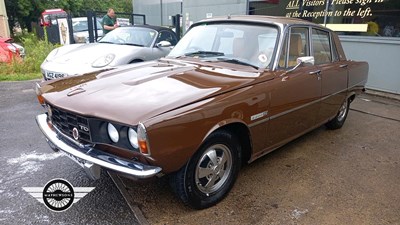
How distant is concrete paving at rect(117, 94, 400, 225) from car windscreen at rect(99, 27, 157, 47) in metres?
4.04

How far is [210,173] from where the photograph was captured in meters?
2.96

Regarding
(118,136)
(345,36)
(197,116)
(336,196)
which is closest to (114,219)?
(118,136)

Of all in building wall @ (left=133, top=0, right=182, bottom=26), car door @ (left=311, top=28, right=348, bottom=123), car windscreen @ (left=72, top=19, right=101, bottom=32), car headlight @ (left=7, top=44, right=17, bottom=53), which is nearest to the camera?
car door @ (left=311, top=28, right=348, bottom=123)

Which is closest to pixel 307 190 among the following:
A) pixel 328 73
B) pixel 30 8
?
pixel 328 73

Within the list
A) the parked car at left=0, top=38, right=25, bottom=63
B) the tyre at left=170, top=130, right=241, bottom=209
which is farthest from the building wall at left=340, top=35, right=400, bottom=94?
the parked car at left=0, top=38, right=25, bottom=63

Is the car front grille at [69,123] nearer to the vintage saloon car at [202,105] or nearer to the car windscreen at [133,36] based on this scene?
the vintage saloon car at [202,105]

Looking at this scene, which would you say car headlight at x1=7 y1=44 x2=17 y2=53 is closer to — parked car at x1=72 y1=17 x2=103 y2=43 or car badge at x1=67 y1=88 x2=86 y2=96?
parked car at x1=72 y1=17 x2=103 y2=43

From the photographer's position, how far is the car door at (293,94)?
3.44 m

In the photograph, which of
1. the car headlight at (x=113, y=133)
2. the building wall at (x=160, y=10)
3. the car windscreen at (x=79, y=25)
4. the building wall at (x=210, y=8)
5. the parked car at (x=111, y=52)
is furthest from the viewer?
the building wall at (x=160, y=10)

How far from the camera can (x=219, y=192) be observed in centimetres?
308

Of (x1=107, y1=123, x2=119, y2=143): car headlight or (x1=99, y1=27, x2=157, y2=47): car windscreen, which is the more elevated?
(x1=99, y1=27, x2=157, y2=47): car windscreen

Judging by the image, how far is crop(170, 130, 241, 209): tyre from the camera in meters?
2.74

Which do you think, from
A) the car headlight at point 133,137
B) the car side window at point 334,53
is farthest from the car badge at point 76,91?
the car side window at point 334,53

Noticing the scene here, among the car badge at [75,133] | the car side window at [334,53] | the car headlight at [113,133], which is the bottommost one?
the car badge at [75,133]
